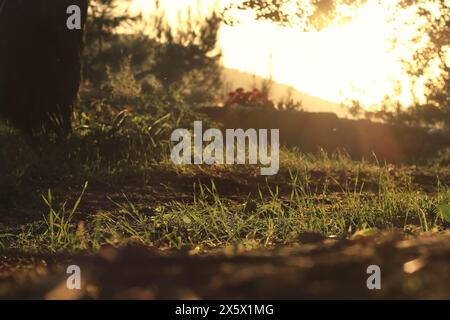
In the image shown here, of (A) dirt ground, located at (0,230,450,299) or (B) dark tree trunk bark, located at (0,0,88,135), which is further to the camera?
(B) dark tree trunk bark, located at (0,0,88,135)

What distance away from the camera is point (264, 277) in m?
2.19

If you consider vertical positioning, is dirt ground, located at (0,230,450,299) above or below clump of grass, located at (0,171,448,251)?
above

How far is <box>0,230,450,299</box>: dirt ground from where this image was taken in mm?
2203

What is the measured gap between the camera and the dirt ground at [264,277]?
2.20 meters

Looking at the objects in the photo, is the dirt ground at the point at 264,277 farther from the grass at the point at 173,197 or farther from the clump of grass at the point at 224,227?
the clump of grass at the point at 224,227

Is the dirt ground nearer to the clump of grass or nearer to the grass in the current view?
the grass

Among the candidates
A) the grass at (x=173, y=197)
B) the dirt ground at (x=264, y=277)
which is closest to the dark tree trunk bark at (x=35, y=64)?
the grass at (x=173, y=197)

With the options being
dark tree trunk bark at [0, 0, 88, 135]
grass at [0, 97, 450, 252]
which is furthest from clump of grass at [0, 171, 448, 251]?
Answer: dark tree trunk bark at [0, 0, 88, 135]

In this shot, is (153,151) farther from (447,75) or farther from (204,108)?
(204,108)

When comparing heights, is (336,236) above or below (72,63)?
below

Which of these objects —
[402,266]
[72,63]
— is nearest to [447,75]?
[72,63]

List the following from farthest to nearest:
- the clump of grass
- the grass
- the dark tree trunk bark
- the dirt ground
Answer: the dark tree trunk bark
the grass
the clump of grass
the dirt ground
